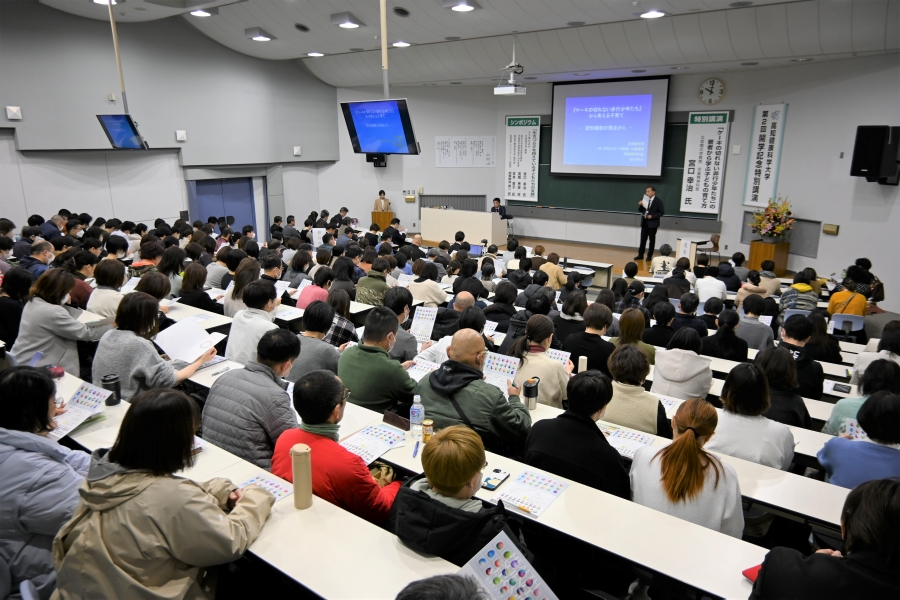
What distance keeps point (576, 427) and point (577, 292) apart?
8.32 feet

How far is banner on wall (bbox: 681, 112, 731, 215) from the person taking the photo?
10.9 metres

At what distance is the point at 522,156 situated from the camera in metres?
13.4

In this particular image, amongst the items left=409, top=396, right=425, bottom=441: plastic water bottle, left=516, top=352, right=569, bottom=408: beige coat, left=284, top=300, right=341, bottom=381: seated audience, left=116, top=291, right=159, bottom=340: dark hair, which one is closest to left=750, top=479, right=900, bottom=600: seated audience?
left=409, top=396, right=425, bottom=441: plastic water bottle

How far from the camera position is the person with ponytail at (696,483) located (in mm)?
2309

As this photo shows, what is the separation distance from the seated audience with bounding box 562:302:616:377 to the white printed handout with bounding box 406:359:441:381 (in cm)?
105

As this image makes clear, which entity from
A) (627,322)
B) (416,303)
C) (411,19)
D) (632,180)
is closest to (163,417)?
(627,322)

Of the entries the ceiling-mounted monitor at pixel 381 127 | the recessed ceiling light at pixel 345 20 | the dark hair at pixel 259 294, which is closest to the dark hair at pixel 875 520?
the dark hair at pixel 259 294

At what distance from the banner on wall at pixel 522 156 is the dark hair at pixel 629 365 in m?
10.6

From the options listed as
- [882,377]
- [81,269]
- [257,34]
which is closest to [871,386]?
[882,377]

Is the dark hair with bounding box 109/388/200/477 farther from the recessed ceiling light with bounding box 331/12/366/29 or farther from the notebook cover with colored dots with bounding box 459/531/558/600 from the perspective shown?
the recessed ceiling light with bounding box 331/12/366/29

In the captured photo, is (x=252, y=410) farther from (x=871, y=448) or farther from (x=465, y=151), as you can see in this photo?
(x=465, y=151)

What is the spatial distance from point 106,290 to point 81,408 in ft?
5.93

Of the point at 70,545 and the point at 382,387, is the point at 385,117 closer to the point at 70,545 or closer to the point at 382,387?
the point at 382,387

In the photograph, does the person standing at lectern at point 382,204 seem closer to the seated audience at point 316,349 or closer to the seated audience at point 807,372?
the seated audience at point 316,349
